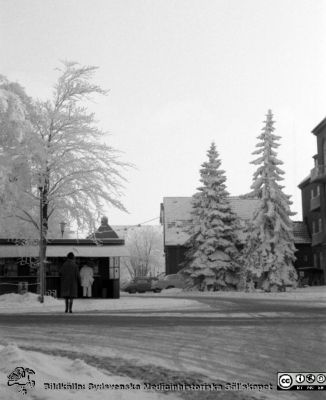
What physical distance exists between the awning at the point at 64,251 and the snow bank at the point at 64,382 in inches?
822

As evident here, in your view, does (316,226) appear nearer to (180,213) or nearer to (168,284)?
(180,213)

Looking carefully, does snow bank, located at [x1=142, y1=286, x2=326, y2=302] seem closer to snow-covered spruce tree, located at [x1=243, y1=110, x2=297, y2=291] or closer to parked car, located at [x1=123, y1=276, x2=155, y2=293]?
snow-covered spruce tree, located at [x1=243, y1=110, x2=297, y2=291]

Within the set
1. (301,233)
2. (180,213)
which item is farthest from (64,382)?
(180,213)

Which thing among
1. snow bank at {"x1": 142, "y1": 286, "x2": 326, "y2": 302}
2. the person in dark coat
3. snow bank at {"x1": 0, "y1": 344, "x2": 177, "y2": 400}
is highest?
the person in dark coat

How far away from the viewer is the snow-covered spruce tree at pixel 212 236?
41594 mm

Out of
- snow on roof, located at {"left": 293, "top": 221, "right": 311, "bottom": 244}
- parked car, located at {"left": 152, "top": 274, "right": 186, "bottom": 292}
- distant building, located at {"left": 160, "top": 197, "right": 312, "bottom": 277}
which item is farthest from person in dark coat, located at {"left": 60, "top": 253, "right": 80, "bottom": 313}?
snow on roof, located at {"left": 293, "top": 221, "right": 311, "bottom": 244}

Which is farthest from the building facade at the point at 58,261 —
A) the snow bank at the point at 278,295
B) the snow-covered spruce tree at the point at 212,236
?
the snow-covered spruce tree at the point at 212,236

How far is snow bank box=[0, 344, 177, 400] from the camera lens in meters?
5.59

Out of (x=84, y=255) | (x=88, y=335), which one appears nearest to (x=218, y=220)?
(x=84, y=255)

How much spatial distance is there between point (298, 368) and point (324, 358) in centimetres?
99

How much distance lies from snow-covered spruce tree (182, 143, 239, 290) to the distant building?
12974mm

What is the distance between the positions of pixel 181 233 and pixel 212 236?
20.0 meters

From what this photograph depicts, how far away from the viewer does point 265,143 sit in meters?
40.5

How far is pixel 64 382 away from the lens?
6035 millimetres
